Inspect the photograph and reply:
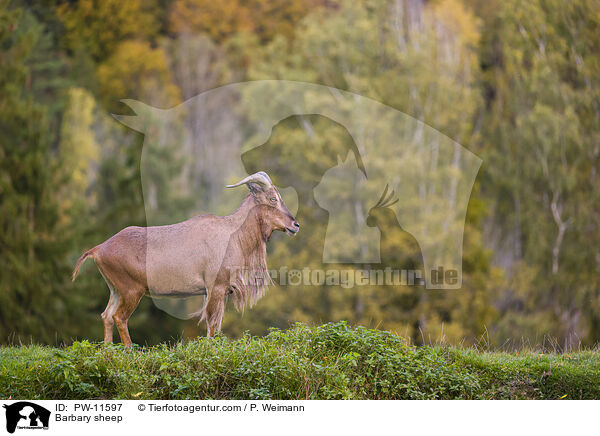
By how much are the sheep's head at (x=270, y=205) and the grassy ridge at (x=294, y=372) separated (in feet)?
4.05

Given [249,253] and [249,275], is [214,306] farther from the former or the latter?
[249,253]

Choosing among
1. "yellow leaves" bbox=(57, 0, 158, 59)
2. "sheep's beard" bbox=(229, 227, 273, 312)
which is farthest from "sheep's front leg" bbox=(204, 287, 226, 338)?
"yellow leaves" bbox=(57, 0, 158, 59)

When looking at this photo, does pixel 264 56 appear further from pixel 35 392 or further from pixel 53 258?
pixel 35 392

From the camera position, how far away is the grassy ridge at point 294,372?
757 cm

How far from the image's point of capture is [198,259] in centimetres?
830

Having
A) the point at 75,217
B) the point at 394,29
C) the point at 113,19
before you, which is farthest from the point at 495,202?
the point at 113,19

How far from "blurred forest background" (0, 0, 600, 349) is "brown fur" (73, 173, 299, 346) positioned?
13.3 metres

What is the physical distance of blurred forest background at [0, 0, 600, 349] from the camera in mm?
23516

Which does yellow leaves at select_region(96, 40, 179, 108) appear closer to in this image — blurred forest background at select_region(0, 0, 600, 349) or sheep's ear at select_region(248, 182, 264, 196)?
blurred forest background at select_region(0, 0, 600, 349)

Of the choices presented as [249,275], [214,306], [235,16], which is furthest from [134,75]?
[214,306]

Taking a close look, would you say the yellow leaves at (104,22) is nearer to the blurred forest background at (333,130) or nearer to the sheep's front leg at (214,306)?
the blurred forest background at (333,130)
